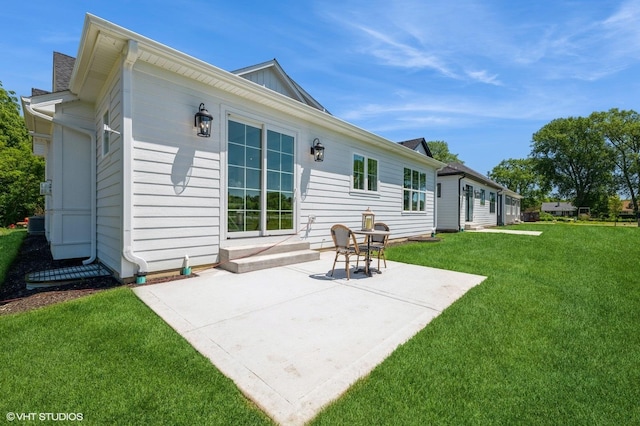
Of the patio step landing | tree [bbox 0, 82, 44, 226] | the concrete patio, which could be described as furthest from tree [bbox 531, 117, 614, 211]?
tree [bbox 0, 82, 44, 226]

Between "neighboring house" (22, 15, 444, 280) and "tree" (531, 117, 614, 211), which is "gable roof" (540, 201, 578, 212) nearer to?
"tree" (531, 117, 614, 211)

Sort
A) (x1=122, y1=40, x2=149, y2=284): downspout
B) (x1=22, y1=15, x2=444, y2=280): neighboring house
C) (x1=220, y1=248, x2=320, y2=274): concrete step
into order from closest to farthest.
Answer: (x1=122, y1=40, x2=149, y2=284): downspout
(x1=22, y1=15, x2=444, y2=280): neighboring house
(x1=220, y1=248, x2=320, y2=274): concrete step

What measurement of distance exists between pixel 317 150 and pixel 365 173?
7.74ft

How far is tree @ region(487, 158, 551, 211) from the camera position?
47.7 meters

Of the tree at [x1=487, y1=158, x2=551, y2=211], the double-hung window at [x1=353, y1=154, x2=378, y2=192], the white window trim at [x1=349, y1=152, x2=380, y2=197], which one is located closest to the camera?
the white window trim at [x1=349, y1=152, x2=380, y2=197]

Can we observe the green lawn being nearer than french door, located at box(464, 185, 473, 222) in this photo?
Yes

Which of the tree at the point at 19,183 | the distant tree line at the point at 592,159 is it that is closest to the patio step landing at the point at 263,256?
the tree at the point at 19,183

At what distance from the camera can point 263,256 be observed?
17.8 feet

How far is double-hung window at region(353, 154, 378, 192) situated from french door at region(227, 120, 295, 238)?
2.57 meters

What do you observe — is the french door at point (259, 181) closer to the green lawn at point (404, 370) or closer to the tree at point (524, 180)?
the green lawn at point (404, 370)

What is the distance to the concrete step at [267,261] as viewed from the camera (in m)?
4.77

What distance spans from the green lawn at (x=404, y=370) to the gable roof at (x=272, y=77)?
6078 mm

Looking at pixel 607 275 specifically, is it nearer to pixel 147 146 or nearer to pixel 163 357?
pixel 163 357

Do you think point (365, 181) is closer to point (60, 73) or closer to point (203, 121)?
point (203, 121)
